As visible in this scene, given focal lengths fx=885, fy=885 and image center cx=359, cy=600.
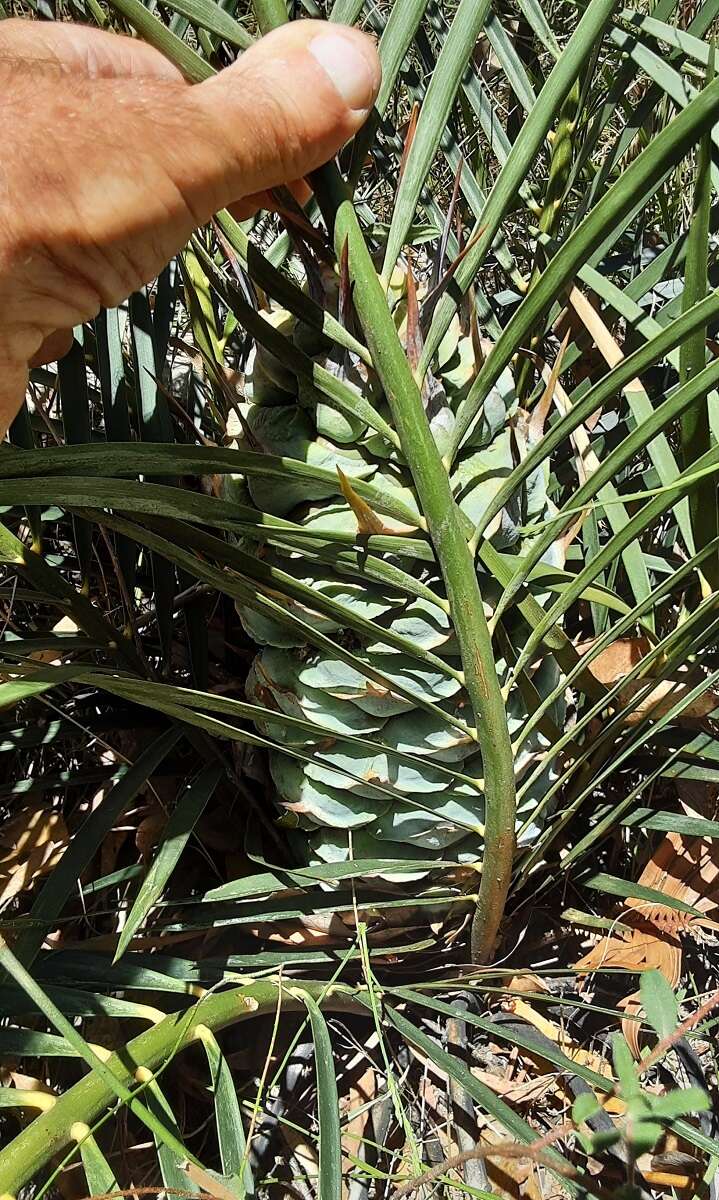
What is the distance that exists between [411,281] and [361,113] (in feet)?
0.21

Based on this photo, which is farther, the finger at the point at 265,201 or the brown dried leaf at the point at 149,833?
the brown dried leaf at the point at 149,833

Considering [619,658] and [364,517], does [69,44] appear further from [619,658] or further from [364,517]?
[619,658]

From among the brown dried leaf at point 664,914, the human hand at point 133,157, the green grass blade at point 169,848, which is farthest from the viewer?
the brown dried leaf at point 664,914

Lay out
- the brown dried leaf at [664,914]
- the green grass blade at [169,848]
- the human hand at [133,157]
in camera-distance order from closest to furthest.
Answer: the human hand at [133,157], the green grass blade at [169,848], the brown dried leaf at [664,914]

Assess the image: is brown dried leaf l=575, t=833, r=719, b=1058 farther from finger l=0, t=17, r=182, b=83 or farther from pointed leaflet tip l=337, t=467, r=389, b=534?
finger l=0, t=17, r=182, b=83

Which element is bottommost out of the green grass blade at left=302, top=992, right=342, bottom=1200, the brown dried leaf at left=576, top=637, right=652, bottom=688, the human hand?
the green grass blade at left=302, top=992, right=342, bottom=1200

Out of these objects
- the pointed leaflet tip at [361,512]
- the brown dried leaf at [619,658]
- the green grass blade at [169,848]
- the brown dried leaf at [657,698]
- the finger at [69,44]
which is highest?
the finger at [69,44]

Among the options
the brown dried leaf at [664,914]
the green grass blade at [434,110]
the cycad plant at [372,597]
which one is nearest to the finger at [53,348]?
the cycad plant at [372,597]

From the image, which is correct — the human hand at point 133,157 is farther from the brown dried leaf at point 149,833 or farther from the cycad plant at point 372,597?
the brown dried leaf at point 149,833

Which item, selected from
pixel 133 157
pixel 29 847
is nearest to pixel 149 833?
pixel 29 847

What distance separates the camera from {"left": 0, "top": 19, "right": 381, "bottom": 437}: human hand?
1.00 ft

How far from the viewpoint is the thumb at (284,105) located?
1.05 feet

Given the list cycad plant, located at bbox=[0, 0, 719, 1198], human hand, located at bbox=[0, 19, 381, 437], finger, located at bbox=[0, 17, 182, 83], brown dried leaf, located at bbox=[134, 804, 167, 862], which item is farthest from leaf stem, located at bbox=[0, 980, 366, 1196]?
finger, located at bbox=[0, 17, 182, 83]

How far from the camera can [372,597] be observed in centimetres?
40
